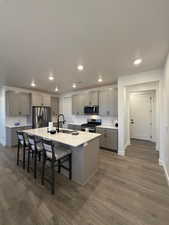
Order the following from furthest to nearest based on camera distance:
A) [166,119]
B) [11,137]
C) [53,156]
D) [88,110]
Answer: [88,110] → [11,137] → [166,119] → [53,156]

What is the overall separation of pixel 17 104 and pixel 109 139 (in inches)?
171

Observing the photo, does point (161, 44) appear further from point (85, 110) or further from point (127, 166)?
point (85, 110)

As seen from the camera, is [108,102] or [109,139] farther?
[108,102]

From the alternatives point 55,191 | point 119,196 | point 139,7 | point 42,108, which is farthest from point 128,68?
point 42,108

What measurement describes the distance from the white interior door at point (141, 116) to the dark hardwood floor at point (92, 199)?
9.91 feet

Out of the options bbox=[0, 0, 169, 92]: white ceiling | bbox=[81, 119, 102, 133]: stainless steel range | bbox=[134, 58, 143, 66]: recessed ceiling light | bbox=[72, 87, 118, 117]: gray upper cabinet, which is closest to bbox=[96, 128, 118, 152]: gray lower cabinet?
bbox=[81, 119, 102, 133]: stainless steel range

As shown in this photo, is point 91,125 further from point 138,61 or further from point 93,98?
point 138,61

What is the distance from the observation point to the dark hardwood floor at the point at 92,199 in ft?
5.18

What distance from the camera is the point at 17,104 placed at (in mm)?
5020

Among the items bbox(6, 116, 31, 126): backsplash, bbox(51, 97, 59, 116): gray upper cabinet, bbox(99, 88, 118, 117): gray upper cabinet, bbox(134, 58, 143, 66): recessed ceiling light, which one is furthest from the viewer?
bbox(51, 97, 59, 116): gray upper cabinet

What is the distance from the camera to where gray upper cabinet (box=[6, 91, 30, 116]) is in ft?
15.8

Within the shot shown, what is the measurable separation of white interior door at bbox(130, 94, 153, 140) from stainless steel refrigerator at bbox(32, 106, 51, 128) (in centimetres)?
471

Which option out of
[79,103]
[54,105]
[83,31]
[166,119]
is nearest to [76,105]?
[79,103]

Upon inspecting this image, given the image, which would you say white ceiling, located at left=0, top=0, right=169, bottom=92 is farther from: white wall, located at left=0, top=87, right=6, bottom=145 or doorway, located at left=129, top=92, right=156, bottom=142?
doorway, located at left=129, top=92, right=156, bottom=142
